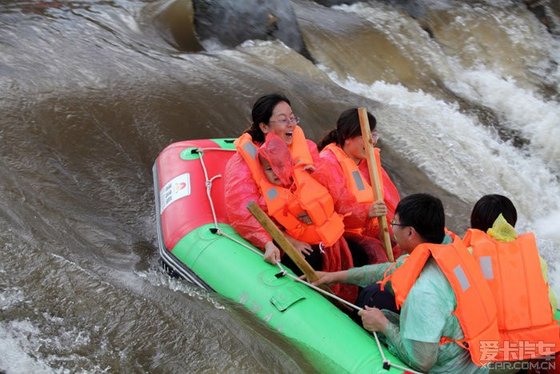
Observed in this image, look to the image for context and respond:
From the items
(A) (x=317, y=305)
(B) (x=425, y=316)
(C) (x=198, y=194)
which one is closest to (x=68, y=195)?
(C) (x=198, y=194)

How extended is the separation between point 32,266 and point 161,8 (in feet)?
16.7

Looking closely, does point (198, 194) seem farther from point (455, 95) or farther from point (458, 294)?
point (455, 95)

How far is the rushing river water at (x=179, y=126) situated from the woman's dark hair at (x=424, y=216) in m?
0.86

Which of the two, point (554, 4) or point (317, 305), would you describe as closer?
point (317, 305)

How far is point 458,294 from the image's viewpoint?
3002 millimetres

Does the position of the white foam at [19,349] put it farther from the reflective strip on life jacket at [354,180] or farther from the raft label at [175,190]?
the reflective strip on life jacket at [354,180]

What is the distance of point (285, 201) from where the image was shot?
166 inches

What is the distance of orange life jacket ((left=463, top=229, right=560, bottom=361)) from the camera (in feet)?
10.3

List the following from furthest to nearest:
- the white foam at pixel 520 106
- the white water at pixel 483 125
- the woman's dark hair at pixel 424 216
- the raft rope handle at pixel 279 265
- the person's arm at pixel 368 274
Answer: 1. the white foam at pixel 520 106
2. the white water at pixel 483 125
3. the person's arm at pixel 368 274
4. the raft rope handle at pixel 279 265
5. the woman's dark hair at pixel 424 216

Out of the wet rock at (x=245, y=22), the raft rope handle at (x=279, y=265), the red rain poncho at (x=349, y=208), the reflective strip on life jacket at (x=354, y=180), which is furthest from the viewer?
the wet rock at (x=245, y=22)

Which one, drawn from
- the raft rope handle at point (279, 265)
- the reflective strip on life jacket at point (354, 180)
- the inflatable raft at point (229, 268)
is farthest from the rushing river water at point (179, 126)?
the reflective strip on life jacket at point (354, 180)

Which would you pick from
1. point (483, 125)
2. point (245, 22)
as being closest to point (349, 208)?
point (483, 125)

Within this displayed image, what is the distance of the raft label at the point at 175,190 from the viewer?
4871mm

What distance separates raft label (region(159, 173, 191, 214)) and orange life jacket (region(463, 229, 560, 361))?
2.25 m
